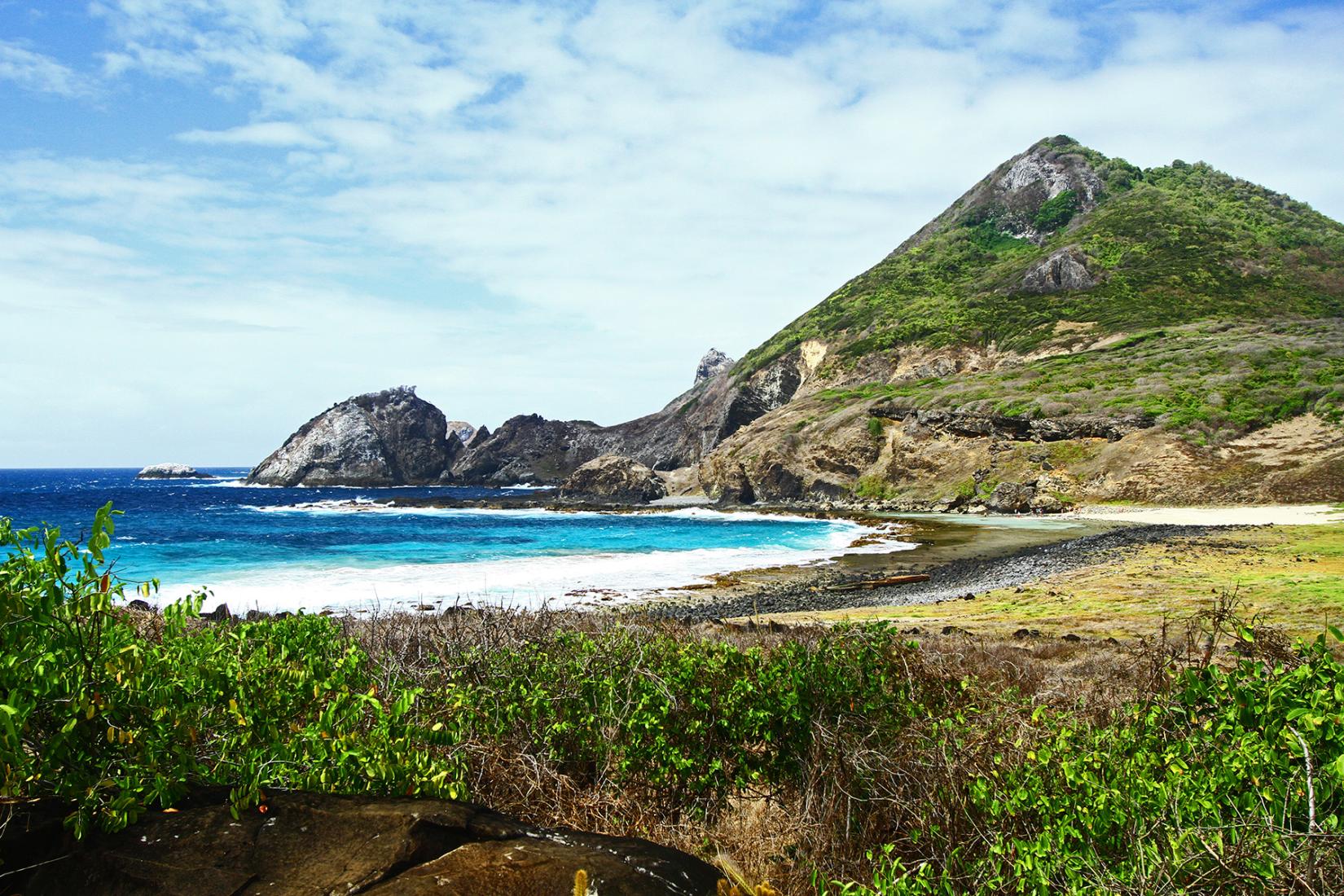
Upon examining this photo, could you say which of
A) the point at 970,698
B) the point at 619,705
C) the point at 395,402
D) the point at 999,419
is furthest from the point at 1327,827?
the point at 395,402

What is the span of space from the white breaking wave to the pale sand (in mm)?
15014

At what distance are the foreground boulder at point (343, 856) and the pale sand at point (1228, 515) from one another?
37.9 m

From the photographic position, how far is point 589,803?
14.1 feet

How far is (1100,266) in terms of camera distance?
89.4 meters

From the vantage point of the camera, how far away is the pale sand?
1313 inches

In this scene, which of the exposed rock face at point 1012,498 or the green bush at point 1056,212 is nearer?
the exposed rock face at point 1012,498

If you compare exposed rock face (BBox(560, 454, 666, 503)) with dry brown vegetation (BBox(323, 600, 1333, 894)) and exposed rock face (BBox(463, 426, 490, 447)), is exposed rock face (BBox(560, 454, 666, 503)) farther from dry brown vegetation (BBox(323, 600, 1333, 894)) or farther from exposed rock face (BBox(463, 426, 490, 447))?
dry brown vegetation (BBox(323, 600, 1333, 894))

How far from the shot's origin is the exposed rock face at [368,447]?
4626 inches

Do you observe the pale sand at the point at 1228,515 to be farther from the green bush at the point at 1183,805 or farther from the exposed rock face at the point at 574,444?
the exposed rock face at the point at 574,444

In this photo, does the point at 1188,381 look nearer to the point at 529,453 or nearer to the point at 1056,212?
the point at 1056,212

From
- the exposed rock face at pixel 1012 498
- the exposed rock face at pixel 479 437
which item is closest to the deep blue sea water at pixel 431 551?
the exposed rock face at pixel 1012 498

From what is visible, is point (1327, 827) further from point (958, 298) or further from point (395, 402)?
point (395, 402)

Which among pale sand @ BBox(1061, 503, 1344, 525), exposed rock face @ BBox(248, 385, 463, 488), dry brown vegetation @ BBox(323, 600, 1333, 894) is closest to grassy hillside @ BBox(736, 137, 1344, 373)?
pale sand @ BBox(1061, 503, 1344, 525)

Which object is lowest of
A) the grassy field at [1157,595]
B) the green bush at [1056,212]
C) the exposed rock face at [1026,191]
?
the grassy field at [1157,595]
